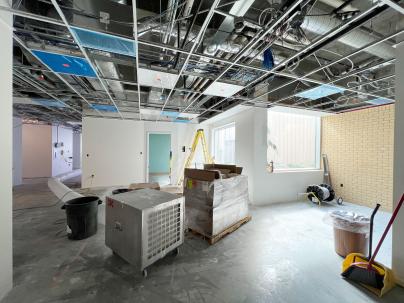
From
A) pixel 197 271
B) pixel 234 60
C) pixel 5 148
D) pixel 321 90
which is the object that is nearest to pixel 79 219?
pixel 5 148

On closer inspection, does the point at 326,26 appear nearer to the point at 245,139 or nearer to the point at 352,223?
the point at 352,223

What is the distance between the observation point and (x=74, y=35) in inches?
71.5

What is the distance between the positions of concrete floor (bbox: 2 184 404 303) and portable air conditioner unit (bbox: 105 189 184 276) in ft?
0.68

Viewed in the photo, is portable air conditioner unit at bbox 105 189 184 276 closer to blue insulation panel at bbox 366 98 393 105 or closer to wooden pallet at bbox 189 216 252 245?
wooden pallet at bbox 189 216 252 245

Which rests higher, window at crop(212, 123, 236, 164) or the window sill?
window at crop(212, 123, 236, 164)

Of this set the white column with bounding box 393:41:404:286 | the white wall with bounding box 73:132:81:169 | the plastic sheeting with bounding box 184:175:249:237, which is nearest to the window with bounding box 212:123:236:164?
the plastic sheeting with bounding box 184:175:249:237

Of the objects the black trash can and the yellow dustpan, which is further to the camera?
the black trash can

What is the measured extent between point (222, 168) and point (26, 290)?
306 centimetres

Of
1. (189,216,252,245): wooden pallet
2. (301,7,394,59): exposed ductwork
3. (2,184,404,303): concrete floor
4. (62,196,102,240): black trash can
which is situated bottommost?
(2,184,404,303): concrete floor

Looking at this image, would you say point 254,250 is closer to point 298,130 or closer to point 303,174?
point 303,174

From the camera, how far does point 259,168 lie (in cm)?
446

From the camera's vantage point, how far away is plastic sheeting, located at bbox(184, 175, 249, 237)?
2.59m

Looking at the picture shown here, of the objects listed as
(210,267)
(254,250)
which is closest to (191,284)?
(210,267)

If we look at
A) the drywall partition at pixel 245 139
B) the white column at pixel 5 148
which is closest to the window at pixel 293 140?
the drywall partition at pixel 245 139
